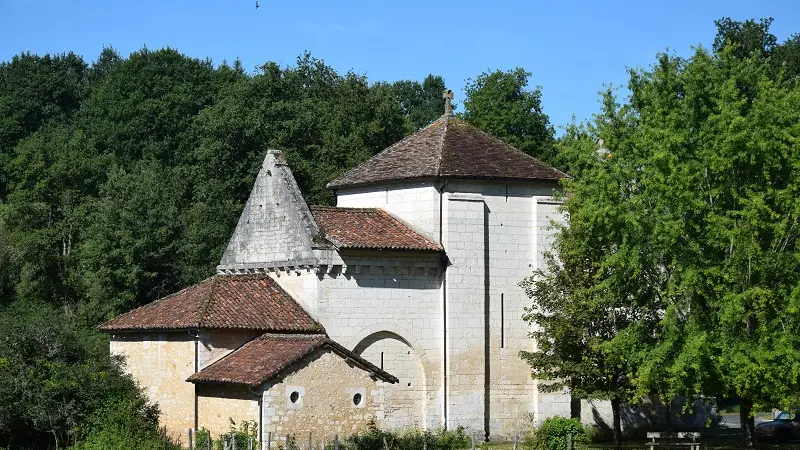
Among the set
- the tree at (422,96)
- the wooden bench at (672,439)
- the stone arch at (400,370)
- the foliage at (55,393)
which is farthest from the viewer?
the tree at (422,96)

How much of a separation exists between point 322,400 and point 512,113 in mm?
30712

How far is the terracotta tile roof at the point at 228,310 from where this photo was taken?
113 feet

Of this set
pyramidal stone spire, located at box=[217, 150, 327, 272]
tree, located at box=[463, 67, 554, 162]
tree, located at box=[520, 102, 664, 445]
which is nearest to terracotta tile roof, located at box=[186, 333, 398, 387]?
pyramidal stone spire, located at box=[217, 150, 327, 272]

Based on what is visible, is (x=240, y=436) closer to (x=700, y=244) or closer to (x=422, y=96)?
(x=700, y=244)

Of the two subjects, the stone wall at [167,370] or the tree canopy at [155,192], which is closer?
the stone wall at [167,370]

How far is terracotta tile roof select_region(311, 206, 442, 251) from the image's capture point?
35719 millimetres

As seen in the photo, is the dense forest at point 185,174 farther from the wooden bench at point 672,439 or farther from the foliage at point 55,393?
the wooden bench at point 672,439

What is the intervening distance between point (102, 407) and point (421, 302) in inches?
365

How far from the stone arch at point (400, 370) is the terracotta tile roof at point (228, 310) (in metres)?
1.87

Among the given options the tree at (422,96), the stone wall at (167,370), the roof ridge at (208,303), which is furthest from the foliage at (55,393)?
the tree at (422,96)

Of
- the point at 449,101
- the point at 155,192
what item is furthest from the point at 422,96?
the point at 449,101

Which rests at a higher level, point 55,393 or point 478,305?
point 478,305

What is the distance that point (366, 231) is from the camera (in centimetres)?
3653

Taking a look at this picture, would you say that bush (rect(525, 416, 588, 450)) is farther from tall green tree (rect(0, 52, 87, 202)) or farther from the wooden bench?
tall green tree (rect(0, 52, 87, 202))
